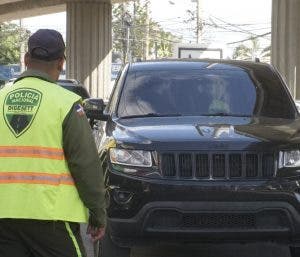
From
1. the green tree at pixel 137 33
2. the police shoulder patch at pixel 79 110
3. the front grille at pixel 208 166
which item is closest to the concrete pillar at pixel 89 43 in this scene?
the green tree at pixel 137 33

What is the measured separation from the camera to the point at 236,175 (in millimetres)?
5449

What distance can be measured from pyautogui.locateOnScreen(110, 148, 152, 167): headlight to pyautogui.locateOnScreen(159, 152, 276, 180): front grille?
11cm

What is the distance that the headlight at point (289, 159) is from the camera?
550 cm

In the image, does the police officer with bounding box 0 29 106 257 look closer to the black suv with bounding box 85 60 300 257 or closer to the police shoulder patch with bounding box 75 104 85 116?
the police shoulder patch with bounding box 75 104 85 116

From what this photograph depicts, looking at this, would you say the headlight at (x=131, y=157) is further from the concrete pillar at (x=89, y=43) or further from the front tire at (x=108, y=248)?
the concrete pillar at (x=89, y=43)

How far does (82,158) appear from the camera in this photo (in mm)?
3344

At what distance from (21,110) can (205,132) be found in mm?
2537

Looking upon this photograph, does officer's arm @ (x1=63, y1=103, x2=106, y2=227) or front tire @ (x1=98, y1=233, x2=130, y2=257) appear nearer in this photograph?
officer's arm @ (x1=63, y1=103, x2=106, y2=227)

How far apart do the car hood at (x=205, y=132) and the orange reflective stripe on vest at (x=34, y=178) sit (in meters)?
2.14

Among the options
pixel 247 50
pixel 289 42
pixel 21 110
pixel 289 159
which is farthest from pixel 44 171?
pixel 247 50

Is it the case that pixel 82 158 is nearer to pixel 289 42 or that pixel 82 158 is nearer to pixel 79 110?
pixel 79 110

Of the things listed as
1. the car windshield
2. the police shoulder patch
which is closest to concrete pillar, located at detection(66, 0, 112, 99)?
the car windshield

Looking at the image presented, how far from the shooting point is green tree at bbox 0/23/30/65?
91.4 metres

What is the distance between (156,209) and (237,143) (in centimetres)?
78
